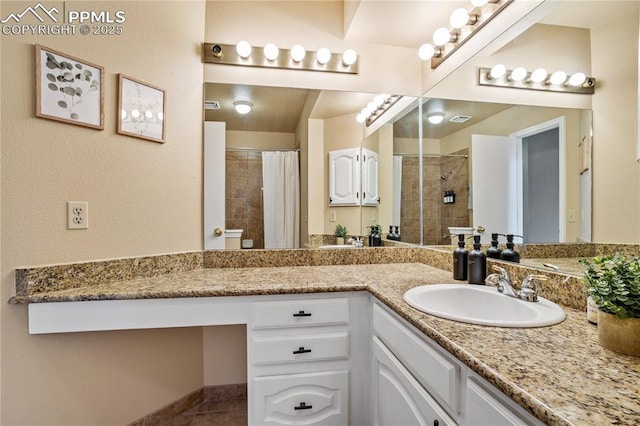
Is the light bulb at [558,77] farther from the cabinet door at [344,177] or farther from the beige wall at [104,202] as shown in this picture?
the beige wall at [104,202]

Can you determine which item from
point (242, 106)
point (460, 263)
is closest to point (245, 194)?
point (242, 106)

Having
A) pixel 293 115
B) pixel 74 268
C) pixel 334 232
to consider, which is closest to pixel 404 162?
pixel 334 232

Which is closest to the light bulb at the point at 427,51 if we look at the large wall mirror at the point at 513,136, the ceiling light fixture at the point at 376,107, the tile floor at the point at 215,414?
the large wall mirror at the point at 513,136

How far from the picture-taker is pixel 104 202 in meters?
1.38

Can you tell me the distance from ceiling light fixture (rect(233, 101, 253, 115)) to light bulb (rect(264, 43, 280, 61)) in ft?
1.01

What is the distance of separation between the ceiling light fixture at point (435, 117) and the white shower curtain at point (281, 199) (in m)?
0.91

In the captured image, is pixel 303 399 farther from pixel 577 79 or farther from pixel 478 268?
pixel 577 79

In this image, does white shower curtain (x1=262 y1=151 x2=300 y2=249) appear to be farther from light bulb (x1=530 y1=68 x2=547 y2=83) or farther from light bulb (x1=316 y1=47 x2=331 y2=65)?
light bulb (x1=530 y1=68 x2=547 y2=83)

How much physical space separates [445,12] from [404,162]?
35.5 inches

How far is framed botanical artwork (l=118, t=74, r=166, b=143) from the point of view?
1426 mm

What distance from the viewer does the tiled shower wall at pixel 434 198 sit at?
167 centimetres

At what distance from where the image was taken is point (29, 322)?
1168 mm

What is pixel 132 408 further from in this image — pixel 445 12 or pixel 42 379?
pixel 445 12

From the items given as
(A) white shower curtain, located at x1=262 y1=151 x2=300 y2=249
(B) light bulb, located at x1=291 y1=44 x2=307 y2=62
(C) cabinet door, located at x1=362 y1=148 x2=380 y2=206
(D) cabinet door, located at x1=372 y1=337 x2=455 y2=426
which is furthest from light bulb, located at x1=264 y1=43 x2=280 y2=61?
(D) cabinet door, located at x1=372 y1=337 x2=455 y2=426
